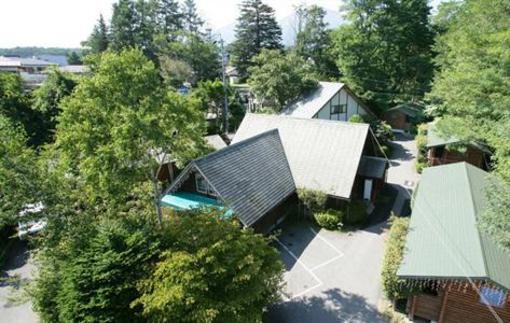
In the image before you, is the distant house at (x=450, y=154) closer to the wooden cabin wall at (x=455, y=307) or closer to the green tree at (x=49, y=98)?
the wooden cabin wall at (x=455, y=307)

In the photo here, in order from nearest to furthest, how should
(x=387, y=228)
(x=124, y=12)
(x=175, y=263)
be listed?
(x=175, y=263), (x=387, y=228), (x=124, y=12)

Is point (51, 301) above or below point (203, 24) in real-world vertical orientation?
below

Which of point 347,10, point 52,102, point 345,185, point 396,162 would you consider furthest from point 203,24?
point 345,185

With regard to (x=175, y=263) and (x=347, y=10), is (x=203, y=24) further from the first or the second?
(x=175, y=263)

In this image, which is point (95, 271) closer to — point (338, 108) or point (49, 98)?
point (49, 98)

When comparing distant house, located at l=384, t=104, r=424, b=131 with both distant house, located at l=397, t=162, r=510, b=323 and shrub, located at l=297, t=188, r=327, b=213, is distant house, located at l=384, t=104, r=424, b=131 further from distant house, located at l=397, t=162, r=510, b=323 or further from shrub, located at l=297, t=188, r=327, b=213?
distant house, located at l=397, t=162, r=510, b=323

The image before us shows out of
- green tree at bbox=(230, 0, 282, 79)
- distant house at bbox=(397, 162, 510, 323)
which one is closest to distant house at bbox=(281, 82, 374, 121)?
distant house at bbox=(397, 162, 510, 323)
